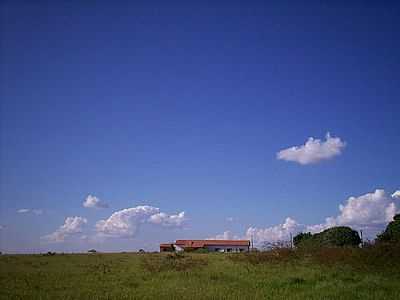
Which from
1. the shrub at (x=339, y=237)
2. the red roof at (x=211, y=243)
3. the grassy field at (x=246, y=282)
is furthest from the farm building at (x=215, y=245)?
the grassy field at (x=246, y=282)

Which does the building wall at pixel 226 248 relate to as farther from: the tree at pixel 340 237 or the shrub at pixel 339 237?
the tree at pixel 340 237

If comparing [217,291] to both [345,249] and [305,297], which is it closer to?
[305,297]

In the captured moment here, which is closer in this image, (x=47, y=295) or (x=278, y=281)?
(x=47, y=295)

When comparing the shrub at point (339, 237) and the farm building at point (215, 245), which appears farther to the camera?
the farm building at point (215, 245)

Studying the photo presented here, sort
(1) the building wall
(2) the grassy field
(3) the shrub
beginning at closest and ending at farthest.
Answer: (2) the grassy field, (3) the shrub, (1) the building wall

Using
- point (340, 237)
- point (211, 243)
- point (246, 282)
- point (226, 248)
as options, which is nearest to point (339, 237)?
point (340, 237)

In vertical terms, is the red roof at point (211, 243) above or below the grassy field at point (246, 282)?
above

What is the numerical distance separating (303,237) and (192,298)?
4345cm

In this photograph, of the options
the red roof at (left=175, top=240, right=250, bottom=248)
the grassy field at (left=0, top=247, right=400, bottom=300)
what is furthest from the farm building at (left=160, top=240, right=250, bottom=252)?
the grassy field at (left=0, top=247, right=400, bottom=300)

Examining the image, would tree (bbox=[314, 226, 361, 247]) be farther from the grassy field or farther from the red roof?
the red roof

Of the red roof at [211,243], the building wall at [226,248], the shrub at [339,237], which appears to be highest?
the shrub at [339,237]

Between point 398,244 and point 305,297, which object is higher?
point 398,244

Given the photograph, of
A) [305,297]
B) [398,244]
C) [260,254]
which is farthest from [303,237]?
[305,297]

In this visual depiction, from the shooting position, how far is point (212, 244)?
8206 centimetres
